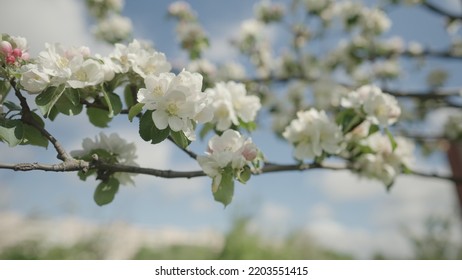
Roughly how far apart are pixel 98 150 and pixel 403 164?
1182 mm

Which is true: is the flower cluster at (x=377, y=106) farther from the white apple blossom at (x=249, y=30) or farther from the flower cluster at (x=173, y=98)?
the white apple blossom at (x=249, y=30)

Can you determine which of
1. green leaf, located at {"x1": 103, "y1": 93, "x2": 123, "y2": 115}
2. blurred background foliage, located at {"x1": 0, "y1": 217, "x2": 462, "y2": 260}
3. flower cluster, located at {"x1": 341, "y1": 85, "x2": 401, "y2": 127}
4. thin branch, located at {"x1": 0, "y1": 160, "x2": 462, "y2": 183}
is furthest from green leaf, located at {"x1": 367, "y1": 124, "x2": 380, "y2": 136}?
blurred background foliage, located at {"x1": 0, "y1": 217, "x2": 462, "y2": 260}

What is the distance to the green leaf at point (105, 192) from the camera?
3.78ft

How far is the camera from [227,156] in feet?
3.23

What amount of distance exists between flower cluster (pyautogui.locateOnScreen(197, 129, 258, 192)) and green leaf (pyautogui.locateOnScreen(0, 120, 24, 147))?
1.41ft

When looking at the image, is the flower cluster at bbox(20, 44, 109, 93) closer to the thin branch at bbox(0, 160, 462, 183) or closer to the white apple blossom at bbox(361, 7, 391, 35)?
the thin branch at bbox(0, 160, 462, 183)

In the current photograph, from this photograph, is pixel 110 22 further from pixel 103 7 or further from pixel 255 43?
pixel 255 43

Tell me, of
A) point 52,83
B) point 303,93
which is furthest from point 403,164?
point 303,93

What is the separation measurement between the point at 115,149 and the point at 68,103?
219 millimetres

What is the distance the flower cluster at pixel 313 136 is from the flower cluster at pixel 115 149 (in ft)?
1.86

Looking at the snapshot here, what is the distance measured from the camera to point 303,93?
3273 millimetres

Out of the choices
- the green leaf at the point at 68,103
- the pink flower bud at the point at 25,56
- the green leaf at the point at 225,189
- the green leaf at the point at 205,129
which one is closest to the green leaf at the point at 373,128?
the green leaf at the point at 205,129

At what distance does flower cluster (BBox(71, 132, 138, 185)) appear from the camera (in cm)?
115

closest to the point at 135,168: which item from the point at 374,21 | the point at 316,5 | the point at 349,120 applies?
the point at 349,120
